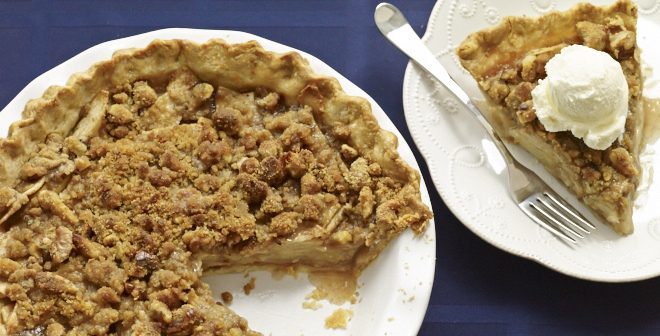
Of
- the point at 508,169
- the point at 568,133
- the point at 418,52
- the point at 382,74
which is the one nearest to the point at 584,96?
the point at 568,133

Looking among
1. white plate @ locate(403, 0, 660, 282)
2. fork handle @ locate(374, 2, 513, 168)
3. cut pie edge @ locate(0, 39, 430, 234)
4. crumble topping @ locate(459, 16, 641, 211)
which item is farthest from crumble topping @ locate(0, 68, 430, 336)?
crumble topping @ locate(459, 16, 641, 211)

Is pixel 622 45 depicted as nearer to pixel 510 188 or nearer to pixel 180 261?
pixel 510 188

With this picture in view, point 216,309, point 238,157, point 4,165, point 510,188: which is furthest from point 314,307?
point 4,165

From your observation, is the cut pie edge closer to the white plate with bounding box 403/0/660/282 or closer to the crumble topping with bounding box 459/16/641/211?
the white plate with bounding box 403/0/660/282

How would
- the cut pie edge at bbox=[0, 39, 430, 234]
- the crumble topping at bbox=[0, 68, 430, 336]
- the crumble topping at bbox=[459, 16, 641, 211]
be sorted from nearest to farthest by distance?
1. the crumble topping at bbox=[0, 68, 430, 336]
2. the cut pie edge at bbox=[0, 39, 430, 234]
3. the crumble topping at bbox=[459, 16, 641, 211]

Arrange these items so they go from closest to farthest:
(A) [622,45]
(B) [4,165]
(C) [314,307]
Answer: (B) [4,165], (C) [314,307], (A) [622,45]

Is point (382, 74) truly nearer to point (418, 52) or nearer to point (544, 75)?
point (418, 52)
